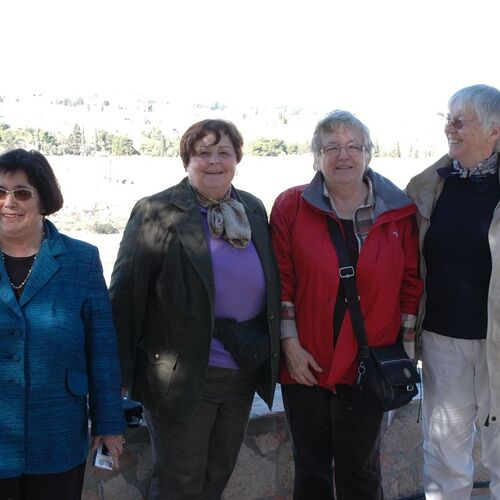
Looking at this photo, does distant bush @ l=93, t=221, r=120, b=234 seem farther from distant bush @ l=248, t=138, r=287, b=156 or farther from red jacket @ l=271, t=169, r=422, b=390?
red jacket @ l=271, t=169, r=422, b=390

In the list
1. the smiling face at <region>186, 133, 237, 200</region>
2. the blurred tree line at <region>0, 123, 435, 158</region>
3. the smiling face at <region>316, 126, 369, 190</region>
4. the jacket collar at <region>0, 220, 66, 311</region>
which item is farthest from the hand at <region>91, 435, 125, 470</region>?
the blurred tree line at <region>0, 123, 435, 158</region>

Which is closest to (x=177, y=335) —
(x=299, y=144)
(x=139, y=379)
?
(x=139, y=379)

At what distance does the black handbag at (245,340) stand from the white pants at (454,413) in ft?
2.45

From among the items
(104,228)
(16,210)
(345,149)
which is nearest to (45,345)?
(16,210)

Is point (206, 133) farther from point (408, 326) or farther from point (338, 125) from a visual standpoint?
point (408, 326)

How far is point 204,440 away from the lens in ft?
8.79

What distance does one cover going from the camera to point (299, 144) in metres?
15.2

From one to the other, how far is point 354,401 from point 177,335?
0.79 meters

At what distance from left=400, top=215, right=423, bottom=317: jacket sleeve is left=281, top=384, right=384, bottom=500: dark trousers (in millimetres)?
454

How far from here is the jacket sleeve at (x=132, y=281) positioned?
2.61m

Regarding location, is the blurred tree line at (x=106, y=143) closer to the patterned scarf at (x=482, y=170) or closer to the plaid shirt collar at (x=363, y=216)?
the plaid shirt collar at (x=363, y=216)

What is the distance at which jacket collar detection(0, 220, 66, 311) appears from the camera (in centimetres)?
214

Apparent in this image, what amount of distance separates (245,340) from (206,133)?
0.83m

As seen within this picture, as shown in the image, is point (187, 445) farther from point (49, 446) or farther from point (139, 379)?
point (49, 446)
